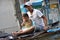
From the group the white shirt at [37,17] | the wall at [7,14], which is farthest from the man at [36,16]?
the wall at [7,14]

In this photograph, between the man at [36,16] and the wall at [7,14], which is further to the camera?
the wall at [7,14]

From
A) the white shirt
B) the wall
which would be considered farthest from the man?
the wall

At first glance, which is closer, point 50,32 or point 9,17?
point 50,32

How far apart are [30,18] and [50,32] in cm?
102

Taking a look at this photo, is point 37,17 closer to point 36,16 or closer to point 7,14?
point 36,16

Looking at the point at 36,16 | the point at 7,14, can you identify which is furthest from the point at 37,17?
the point at 7,14

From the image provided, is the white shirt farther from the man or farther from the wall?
the wall

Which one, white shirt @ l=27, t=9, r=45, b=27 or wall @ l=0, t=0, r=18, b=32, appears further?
wall @ l=0, t=0, r=18, b=32

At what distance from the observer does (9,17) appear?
773 cm

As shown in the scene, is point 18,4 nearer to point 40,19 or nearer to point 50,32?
point 40,19

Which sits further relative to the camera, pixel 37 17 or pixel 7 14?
pixel 7 14

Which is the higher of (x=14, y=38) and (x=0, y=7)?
(x=0, y=7)

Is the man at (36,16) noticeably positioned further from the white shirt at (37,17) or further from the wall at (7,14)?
the wall at (7,14)

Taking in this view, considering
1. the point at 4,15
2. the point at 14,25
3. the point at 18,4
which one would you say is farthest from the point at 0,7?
the point at 18,4
